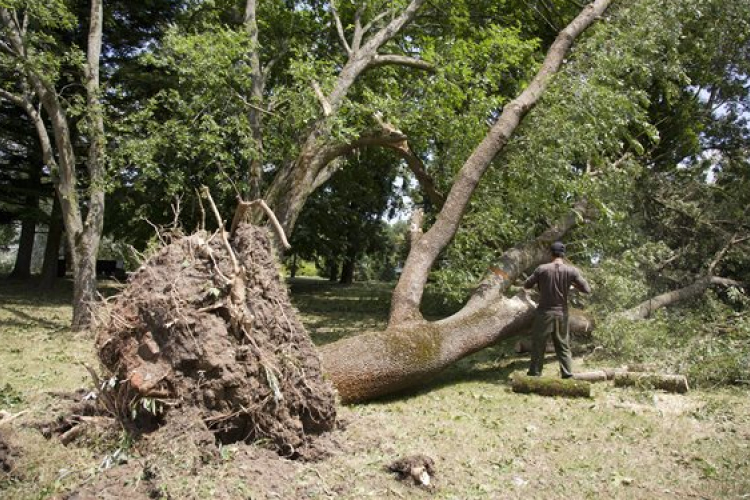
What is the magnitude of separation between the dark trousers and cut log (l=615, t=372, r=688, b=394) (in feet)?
2.11

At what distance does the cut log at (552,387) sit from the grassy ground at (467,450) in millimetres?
171

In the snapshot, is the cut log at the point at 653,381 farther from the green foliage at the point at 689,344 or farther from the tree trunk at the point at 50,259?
the tree trunk at the point at 50,259

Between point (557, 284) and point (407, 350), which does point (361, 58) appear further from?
point (407, 350)

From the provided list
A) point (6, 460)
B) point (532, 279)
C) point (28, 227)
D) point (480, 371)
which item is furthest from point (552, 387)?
point (28, 227)

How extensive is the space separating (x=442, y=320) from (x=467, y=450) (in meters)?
2.68

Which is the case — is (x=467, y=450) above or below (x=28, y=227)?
below

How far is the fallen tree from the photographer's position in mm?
6469

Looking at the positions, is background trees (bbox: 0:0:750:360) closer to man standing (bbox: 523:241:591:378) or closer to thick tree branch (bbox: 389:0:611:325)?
thick tree branch (bbox: 389:0:611:325)

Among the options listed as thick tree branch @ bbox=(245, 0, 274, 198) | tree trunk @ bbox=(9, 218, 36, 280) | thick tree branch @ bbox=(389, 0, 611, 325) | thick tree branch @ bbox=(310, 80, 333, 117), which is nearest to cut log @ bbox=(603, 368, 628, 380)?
thick tree branch @ bbox=(389, 0, 611, 325)

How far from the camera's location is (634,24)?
11.0 m

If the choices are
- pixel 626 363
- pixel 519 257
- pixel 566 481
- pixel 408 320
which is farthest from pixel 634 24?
pixel 566 481

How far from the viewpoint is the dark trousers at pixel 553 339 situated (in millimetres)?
7734

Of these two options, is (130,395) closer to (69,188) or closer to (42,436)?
(42,436)

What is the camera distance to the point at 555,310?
310 inches
